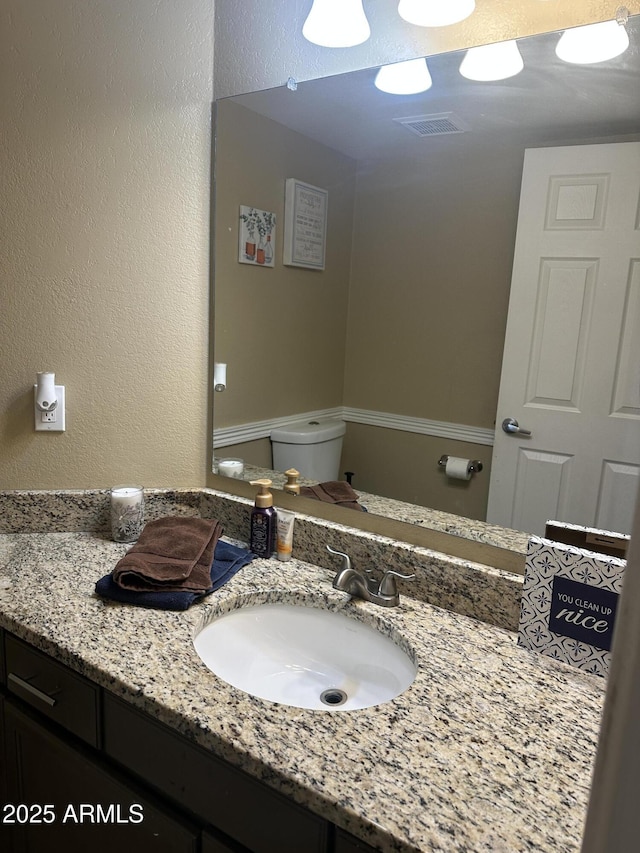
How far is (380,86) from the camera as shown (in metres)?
1.32

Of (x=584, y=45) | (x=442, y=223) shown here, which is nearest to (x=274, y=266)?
(x=442, y=223)

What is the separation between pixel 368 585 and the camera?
129 centimetres

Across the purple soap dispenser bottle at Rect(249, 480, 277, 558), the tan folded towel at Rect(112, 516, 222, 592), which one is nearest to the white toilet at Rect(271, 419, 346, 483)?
the purple soap dispenser bottle at Rect(249, 480, 277, 558)

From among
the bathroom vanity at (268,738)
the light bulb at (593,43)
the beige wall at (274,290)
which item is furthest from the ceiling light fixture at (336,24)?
the bathroom vanity at (268,738)

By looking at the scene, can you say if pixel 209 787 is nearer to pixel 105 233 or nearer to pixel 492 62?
pixel 105 233

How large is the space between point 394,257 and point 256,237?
0.40m

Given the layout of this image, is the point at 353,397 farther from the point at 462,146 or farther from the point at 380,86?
the point at 380,86

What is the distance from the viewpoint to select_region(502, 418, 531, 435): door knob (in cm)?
123

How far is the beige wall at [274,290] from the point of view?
56.2 inches

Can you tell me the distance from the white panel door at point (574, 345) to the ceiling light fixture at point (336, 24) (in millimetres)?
493

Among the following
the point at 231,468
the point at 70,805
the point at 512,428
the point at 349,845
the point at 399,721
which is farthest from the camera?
the point at 231,468

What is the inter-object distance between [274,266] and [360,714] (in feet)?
3.49

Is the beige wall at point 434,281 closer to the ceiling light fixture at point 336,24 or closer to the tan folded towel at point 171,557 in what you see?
the ceiling light fixture at point 336,24

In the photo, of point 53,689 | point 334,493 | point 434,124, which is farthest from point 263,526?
point 434,124
